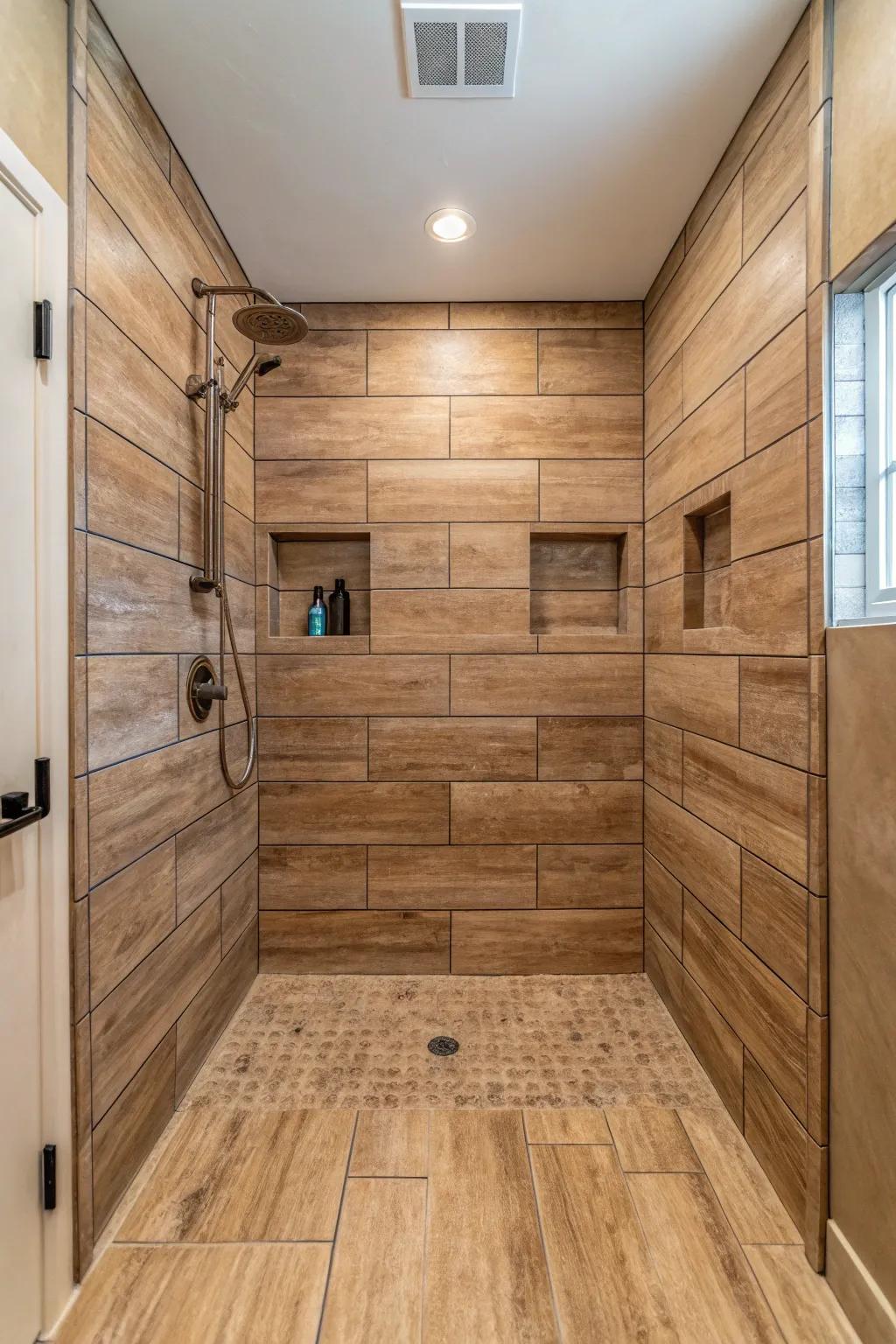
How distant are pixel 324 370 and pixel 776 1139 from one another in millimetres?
2564

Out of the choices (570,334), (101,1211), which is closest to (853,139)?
(570,334)

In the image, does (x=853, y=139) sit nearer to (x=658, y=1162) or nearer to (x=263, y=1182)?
(x=658, y=1162)

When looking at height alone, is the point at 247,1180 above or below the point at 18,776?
below

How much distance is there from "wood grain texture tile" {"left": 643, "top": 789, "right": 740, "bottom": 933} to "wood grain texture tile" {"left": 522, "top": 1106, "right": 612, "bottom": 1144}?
0.59 meters

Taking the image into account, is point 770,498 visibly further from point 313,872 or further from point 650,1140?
point 313,872

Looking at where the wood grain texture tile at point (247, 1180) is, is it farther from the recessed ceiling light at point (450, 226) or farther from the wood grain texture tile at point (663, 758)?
the recessed ceiling light at point (450, 226)

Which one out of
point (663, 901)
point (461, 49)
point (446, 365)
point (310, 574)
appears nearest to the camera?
point (461, 49)

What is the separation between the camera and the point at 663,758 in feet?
6.61

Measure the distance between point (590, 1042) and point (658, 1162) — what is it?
1.39 ft

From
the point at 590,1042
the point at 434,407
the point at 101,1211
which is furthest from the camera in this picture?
the point at 434,407

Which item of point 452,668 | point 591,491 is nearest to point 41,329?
point 452,668

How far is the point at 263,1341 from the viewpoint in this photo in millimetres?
1035

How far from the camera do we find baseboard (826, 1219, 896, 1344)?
996 millimetres

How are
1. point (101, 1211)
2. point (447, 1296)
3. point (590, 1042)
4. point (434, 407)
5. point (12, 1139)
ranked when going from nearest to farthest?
point (12, 1139), point (447, 1296), point (101, 1211), point (590, 1042), point (434, 407)
